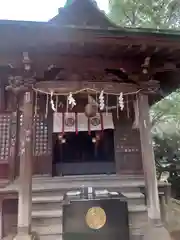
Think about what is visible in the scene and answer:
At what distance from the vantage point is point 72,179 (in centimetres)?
599

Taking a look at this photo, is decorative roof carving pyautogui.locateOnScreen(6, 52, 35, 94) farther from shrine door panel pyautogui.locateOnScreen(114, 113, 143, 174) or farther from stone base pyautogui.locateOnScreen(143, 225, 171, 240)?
stone base pyautogui.locateOnScreen(143, 225, 171, 240)

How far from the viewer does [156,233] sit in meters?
3.82

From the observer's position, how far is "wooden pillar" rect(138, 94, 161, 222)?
4.02 metres

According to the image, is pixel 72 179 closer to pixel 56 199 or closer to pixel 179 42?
pixel 56 199

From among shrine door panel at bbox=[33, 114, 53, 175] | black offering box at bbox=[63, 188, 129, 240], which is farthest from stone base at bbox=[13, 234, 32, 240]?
shrine door panel at bbox=[33, 114, 53, 175]

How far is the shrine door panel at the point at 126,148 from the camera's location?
6242 mm

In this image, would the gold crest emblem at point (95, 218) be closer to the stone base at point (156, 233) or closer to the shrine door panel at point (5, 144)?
the stone base at point (156, 233)

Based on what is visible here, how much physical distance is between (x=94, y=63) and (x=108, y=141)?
132 inches

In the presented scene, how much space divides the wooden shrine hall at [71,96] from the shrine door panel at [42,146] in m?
0.02

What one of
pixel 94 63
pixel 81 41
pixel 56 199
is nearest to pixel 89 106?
pixel 94 63

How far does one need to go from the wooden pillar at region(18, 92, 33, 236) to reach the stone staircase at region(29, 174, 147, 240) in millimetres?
453

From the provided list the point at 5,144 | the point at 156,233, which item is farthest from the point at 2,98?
the point at 156,233

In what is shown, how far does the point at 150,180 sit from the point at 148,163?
294mm

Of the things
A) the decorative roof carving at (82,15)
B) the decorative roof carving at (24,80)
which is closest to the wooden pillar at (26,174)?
the decorative roof carving at (24,80)
